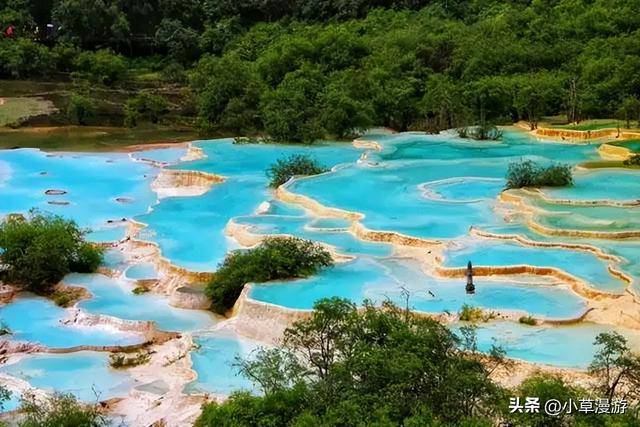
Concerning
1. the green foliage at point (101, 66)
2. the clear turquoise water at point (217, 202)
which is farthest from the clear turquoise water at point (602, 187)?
the green foliage at point (101, 66)

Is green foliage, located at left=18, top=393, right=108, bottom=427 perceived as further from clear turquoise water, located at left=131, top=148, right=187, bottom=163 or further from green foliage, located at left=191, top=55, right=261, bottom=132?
green foliage, located at left=191, top=55, right=261, bottom=132

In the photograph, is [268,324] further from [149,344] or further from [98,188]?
[98,188]

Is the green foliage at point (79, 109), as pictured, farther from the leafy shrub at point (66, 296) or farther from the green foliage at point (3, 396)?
the green foliage at point (3, 396)

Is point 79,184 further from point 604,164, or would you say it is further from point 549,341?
point 549,341

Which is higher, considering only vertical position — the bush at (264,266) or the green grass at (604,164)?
the green grass at (604,164)

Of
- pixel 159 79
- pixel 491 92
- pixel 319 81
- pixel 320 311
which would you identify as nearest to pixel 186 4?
pixel 159 79

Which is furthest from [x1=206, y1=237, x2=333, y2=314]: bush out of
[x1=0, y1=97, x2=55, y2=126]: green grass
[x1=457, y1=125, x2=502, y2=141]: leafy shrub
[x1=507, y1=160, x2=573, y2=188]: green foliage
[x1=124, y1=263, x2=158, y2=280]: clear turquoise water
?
[x1=0, y1=97, x2=55, y2=126]: green grass

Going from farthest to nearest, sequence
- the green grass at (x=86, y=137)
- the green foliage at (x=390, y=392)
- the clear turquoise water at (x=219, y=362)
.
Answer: the green grass at (x=86, y=137) < the clear turquoise water at (x=219, y=362) < the green foliage at (x=390, y=392)
